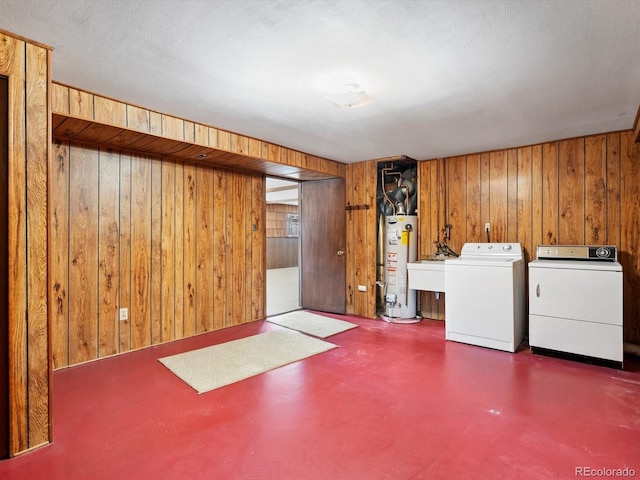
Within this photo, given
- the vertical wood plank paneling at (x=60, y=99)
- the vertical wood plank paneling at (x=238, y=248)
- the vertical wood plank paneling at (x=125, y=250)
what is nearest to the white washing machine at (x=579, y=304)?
the vertical wood plank paneling at (x=238, y=248)

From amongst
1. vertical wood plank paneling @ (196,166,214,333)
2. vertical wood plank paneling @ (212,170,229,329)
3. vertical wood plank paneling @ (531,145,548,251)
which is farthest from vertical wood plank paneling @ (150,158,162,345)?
vertical wood plank paneling @ (531,145,548,251)

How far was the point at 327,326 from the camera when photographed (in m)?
4.39

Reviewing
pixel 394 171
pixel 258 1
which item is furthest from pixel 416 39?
pixel 394 171

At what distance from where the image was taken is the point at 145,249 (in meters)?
3.59

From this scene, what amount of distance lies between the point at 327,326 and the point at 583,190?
3.24 m

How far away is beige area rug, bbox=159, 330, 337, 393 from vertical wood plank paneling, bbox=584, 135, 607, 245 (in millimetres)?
2993

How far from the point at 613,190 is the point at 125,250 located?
498 centimetres

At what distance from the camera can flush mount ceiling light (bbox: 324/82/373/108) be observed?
2.35 meters

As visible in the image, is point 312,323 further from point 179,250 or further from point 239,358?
point 179,250

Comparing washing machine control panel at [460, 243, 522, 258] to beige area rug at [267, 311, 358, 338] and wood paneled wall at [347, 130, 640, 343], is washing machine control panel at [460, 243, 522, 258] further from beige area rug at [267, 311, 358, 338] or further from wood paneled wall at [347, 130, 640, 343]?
beige area rug at [267, 311, 358, 338]

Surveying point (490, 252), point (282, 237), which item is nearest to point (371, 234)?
point (490, 252)

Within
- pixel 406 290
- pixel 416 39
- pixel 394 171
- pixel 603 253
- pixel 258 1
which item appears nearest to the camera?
pixel 258 1

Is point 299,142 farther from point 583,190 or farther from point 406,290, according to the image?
point 583,190

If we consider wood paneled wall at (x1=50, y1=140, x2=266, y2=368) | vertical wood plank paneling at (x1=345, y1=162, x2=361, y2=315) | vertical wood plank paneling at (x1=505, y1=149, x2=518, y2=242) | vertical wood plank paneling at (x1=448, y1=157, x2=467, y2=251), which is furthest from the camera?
vertical wood plank paneling at (x1=345, y1=162, x2=361, y2=315)
